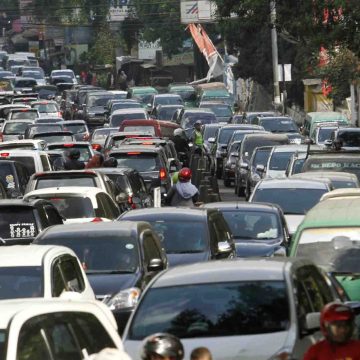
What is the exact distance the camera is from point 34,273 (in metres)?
13.9

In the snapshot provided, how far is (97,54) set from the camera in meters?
134

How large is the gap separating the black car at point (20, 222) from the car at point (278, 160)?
16.1m

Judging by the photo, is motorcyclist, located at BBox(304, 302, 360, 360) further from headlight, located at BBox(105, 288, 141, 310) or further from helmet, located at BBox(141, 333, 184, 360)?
headlight, located at BBox(105, 288, 141, 310)

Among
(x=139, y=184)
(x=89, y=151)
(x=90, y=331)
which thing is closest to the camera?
(x=90, y=331)

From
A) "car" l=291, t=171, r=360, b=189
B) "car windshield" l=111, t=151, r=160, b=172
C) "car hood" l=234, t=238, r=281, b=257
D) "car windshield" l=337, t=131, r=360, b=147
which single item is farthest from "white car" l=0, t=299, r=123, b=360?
"car windshield" l=337, t=131, r=360, b=147

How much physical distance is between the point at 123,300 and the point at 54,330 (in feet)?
20.9

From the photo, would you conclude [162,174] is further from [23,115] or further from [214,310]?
[23,115]

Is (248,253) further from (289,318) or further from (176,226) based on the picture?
(289,318)

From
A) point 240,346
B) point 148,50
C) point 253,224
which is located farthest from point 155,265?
point 148,50

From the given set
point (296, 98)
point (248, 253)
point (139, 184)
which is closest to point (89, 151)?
point (139, 184)

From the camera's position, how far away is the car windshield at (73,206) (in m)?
22.6

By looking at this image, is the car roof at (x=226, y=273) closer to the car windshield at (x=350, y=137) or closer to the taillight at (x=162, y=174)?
the taillight at (x=162, y=174)

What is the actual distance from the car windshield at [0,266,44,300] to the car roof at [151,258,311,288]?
167cm

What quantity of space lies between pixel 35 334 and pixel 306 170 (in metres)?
21.0
